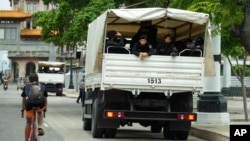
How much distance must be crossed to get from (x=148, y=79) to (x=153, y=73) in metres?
0.19

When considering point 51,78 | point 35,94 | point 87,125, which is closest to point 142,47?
point 35,94

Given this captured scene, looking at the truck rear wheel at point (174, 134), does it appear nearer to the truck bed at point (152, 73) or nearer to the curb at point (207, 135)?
the curb at point (207, 135)

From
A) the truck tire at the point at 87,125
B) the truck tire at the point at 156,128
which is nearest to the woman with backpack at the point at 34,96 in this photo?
the truck tire at the point at 156,128

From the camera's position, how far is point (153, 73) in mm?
15500

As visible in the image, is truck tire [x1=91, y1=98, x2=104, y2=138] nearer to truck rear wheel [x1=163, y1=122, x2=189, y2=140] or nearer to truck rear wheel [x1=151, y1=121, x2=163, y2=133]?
truck rear wheel [x1=163, y1=122, x2=189, y2=140]

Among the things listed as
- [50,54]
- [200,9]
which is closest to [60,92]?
[200,9]

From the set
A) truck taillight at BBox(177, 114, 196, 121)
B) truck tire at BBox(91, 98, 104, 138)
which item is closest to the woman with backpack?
truck tire at BBox(91, 98, 104, 138)

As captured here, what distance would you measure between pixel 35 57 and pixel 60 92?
68.3m

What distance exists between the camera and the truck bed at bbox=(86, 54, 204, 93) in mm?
15391

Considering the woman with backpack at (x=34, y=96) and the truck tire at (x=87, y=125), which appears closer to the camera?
the woman with backpack at (x=34, y=96)

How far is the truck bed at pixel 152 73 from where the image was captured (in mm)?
15391

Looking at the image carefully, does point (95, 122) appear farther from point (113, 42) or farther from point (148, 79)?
point (113, 42)

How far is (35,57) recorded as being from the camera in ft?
405

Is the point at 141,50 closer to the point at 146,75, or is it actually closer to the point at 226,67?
the point at 146,75
